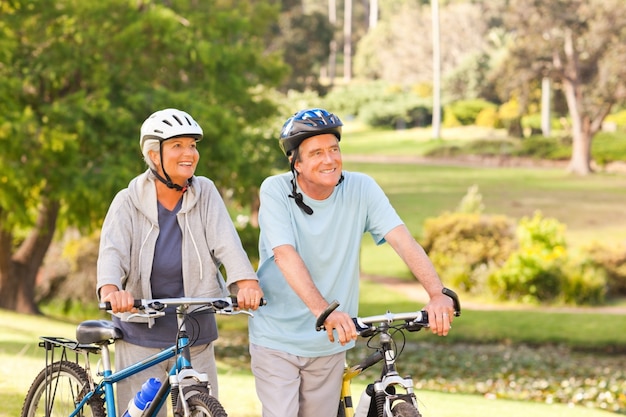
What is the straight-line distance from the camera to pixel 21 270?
69.9 ft

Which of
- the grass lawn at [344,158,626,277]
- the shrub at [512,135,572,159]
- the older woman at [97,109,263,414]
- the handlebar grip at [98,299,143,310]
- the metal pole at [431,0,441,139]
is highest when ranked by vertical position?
the metal pole at [431,0,441,139]

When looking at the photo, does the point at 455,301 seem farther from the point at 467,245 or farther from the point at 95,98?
Answer: the point at 467,245

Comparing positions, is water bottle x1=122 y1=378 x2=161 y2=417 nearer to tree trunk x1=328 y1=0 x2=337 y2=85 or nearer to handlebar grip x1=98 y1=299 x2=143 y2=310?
handlebar grip x1=98 y1=299 x2=143 y2=310

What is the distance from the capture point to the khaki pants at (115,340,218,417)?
4.44 metres

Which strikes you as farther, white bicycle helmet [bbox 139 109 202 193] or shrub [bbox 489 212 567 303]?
shrub [bbox 489 212 567 303]

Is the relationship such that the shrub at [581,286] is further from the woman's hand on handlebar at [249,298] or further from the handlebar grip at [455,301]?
the handlebar grip at [455,301]

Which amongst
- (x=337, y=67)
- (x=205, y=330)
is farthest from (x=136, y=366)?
(x=337, y=67)

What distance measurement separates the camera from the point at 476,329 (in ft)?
74.2

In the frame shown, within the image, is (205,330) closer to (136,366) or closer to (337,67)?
(136,366)

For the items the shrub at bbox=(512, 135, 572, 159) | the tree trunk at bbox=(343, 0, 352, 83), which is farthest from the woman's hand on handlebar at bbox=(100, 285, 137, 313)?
the tree trunk at bbox=(343, 0, 352, 83)

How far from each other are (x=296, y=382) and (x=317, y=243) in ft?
1.74

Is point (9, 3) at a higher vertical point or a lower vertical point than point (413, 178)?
higher

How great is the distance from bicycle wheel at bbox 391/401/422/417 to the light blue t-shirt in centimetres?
52

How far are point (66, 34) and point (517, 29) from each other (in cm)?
1913
